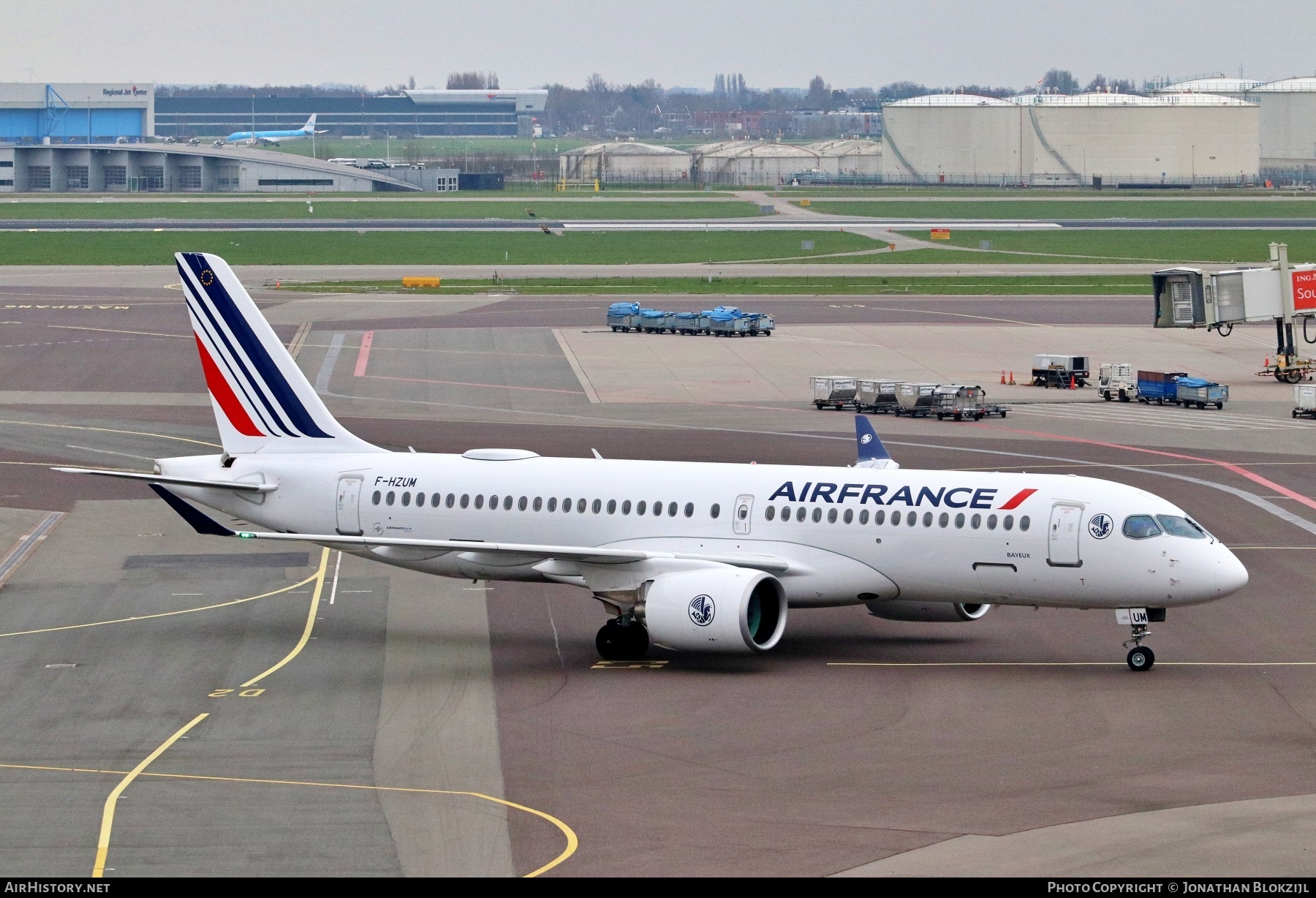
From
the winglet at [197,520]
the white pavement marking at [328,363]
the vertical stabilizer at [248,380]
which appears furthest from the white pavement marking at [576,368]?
the winglet at [197,520]

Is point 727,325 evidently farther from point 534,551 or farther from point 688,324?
Answer: point 534,551

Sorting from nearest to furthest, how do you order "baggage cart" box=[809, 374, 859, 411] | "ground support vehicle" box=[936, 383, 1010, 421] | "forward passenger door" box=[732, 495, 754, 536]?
"forward passenger door" box=[732, 495, 754, 536] < "ground support vehicle" box=[936, 383, 1010, 421] < "baggage cart" box=[809, 374, 859, 411]

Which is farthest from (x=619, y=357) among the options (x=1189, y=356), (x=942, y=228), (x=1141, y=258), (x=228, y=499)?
(x=942, y=228)

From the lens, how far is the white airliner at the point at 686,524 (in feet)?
117

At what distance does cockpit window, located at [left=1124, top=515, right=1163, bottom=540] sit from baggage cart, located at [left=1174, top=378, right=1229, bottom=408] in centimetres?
4502

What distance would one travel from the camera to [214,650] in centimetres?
3800

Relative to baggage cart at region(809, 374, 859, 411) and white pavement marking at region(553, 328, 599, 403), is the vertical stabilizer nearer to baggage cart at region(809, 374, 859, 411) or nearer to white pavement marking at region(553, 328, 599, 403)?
white pavement marking at region(553, 328, 599, 403)

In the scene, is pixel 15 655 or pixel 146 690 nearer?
pixel 146 690

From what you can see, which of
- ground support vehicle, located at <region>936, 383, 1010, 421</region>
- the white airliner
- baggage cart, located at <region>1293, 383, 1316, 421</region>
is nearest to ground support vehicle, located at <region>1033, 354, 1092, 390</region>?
ground support vehicle, located at <region>936, 383, 1010, 421</region>

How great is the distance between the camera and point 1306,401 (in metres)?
75.5

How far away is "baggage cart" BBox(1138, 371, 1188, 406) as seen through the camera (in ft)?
261

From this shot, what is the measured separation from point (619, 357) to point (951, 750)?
66.4m

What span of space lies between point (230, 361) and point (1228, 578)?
80.7ft

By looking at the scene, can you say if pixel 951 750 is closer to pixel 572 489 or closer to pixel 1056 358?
pixel 572 489
